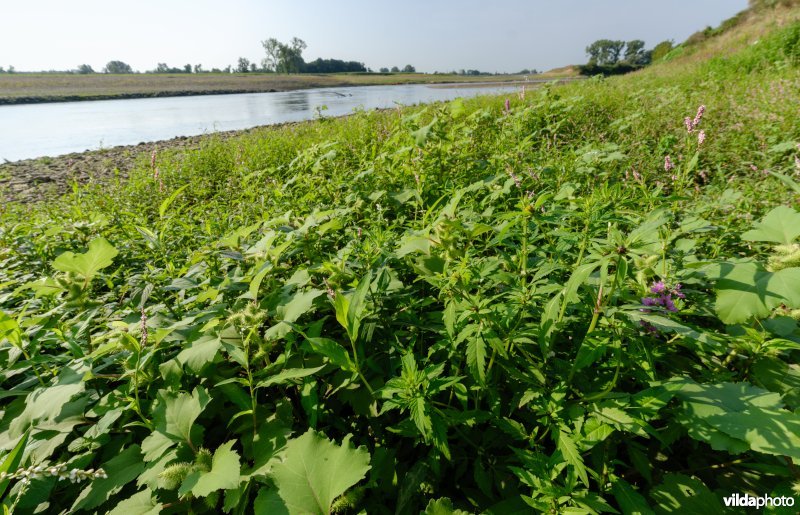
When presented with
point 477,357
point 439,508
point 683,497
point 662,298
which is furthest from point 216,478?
point 662,298

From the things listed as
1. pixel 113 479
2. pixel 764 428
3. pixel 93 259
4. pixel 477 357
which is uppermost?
pixel 93 259

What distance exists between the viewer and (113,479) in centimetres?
115

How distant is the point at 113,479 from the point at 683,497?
1.80m

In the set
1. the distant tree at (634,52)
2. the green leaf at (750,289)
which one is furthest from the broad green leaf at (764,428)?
the distant tree at (634,52)

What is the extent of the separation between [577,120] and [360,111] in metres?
3.70

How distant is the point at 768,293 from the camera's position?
3.61 feet

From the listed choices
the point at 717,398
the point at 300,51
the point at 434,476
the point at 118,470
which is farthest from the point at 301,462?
the point at 300,51

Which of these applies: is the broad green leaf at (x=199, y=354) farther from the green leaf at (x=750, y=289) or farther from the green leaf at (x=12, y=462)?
the green leaf at (x=750, y=289)

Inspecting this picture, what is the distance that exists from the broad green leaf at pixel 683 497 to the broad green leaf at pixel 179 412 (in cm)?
148

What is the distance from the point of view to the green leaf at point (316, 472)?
102cm

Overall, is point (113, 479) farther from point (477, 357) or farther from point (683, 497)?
point (683, 497)

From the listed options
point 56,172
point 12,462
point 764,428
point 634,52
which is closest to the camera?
point 12,462

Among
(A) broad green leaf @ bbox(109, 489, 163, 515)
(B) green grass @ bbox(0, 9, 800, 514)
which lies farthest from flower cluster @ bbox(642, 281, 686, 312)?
(A) broad green leaf @ bbox(109, 489, 163, 515)

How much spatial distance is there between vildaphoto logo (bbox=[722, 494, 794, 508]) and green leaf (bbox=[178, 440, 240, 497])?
144 centimetres
